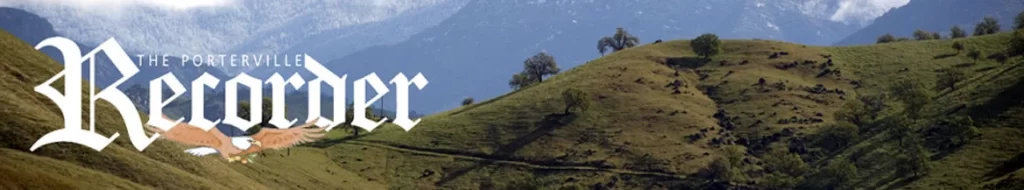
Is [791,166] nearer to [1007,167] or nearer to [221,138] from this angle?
[1007,167]

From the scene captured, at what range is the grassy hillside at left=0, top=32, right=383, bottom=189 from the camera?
11681cm

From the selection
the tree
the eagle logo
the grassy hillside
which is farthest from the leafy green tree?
the eagle logo

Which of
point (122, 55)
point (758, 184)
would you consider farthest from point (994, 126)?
point (122, 55)

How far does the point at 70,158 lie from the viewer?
125688mm

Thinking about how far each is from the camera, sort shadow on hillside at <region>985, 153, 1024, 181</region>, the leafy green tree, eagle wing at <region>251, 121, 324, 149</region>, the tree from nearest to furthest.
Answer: eagle wing at <region>251, 121, 324, 149</region> → shadow on hillside at <region>985, 153, 1024, 181</region> → the tree → the leafy green tree

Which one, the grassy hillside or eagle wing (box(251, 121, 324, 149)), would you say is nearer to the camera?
the grassy hillside

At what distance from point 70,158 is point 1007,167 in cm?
14472

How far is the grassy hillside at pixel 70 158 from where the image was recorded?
116812 mm

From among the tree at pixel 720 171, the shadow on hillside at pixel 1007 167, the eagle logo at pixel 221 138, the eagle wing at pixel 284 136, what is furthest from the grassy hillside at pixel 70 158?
the shadow on hillside at pixel 1007 167

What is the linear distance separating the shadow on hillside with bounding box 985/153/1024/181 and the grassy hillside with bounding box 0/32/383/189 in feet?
379

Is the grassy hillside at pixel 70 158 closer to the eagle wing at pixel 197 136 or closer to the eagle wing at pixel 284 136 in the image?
the eagle wing at pixel 197 136

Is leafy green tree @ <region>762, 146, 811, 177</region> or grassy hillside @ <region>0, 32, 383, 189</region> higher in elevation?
grassy hillside @ <region>0, 32, 383, 189</region>

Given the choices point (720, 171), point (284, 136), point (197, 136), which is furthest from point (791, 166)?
point (197, 136)

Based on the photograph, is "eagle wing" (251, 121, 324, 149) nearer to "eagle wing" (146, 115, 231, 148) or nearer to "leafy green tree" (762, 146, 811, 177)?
"eagle wing" (146, 115, 231, 148)
